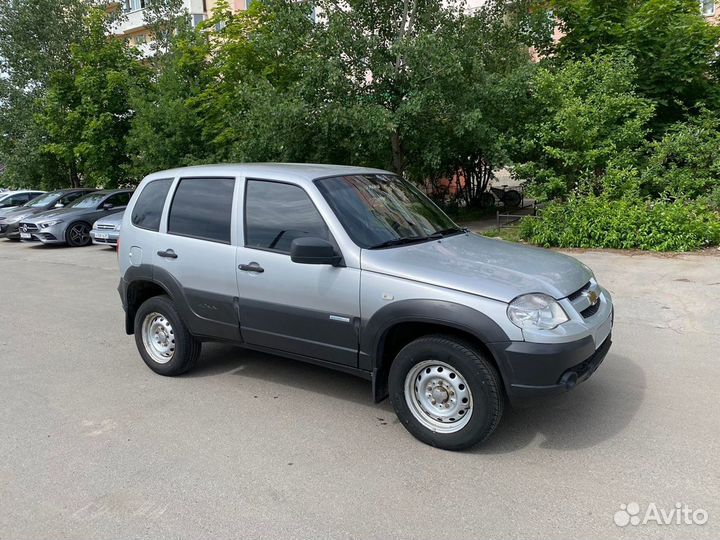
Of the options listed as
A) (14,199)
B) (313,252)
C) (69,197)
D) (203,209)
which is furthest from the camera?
(14,199)

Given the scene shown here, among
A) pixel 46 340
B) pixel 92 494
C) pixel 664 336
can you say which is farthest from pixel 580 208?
pixel 92 494

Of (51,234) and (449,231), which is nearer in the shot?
(449,231)

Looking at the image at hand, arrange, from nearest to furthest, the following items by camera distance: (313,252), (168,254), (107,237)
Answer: (313,252), (168,254), (107,237)

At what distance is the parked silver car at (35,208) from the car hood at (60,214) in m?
1.13

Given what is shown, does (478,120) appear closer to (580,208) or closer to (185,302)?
(580,208)

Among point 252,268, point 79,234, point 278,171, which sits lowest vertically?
point 79,234

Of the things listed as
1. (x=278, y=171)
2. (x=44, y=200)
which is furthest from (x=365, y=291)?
(x=44, y=200)

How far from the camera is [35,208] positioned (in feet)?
61.1

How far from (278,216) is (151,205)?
1574 millimetres

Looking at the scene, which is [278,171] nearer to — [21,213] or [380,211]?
[380,211]

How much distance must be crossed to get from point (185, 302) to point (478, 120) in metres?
9.15

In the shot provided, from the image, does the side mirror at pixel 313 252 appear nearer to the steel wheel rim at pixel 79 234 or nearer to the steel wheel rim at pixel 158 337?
the steel wheel rim at pixel 158 337

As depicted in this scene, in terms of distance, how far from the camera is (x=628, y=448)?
374 centimetres

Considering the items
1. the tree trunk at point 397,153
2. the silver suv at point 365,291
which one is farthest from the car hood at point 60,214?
the silver suv at point 365,291
